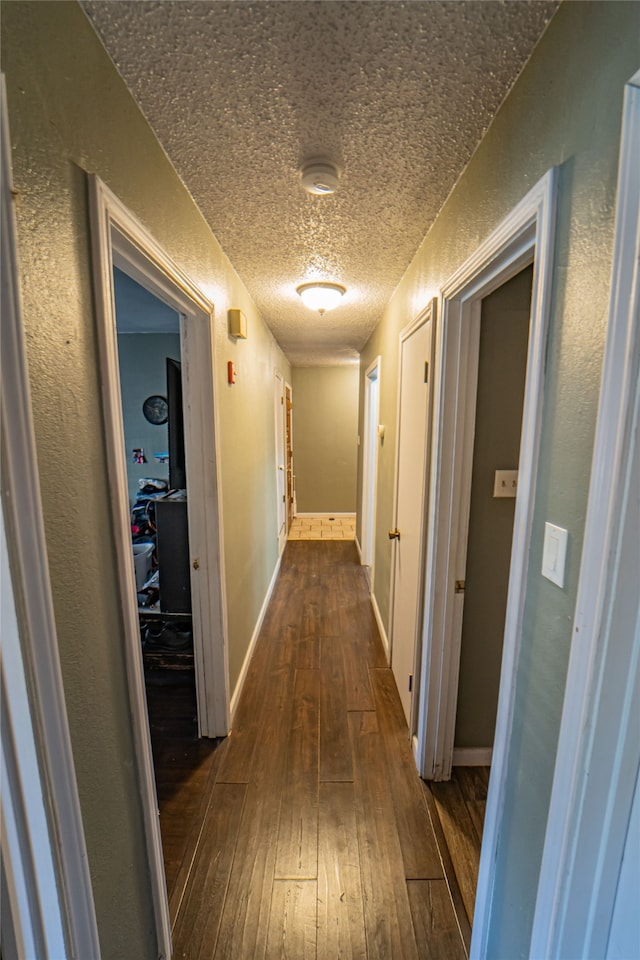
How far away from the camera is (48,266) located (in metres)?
0.66

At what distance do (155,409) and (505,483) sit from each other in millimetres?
3395

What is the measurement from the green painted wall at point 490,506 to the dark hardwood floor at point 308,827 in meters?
0.37

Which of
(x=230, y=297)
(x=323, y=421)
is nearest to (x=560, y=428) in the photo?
(x=230, y=297)

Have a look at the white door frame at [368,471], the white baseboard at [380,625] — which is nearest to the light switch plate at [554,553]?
the white baseboard at [380,625]

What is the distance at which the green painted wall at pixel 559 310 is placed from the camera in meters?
0.63

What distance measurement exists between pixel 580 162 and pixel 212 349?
4.46 ft

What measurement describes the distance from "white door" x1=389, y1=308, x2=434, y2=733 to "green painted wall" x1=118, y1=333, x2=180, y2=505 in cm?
261

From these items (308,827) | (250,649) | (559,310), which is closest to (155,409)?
(250,649)

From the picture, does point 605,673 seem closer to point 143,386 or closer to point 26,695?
point 26,695

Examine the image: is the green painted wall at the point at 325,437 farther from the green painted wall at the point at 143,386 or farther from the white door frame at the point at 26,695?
the white door frame at the point at 26,695

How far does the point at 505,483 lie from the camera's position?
148cm

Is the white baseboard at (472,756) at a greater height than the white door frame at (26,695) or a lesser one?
lesser

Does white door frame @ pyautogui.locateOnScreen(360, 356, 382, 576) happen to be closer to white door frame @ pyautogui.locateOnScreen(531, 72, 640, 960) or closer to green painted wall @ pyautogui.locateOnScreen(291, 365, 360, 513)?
green painted wall @ pyautogui.locateOnScreen(291, 365, 360, 513)

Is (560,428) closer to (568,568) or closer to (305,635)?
(568,568)
